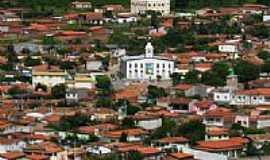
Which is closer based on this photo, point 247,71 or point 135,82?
point 247,71

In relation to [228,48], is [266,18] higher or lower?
lower

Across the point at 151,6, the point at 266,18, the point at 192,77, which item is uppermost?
the point at 192,77

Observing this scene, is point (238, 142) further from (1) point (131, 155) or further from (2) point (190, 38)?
(2) point (190, 38)

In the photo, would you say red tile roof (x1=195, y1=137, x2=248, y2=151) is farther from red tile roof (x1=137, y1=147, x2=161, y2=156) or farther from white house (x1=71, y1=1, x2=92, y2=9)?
white house (x1=71, y1=1, x2=92, y2=9)

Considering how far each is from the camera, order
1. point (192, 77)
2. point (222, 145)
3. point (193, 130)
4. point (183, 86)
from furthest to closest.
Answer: point (192, 77)
point (183, 86)
point (193, 130)
point (222, 145)

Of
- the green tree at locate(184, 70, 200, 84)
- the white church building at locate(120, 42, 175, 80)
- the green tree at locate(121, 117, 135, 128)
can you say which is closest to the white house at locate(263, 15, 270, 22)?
the white church building at locate(120, 42, 175, 80)

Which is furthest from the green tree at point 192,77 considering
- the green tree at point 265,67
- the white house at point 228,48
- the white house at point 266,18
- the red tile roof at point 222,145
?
the white house at point 266,18

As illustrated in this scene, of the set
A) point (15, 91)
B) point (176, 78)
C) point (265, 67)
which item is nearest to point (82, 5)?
point (176, 78)

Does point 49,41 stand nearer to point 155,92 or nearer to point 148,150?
point 155,92

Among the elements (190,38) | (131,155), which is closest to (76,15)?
(190,38)
